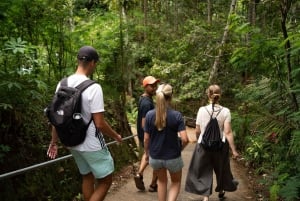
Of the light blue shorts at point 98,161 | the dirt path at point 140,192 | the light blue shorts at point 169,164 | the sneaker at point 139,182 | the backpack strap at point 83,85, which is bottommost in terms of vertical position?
the dirt path at point 140,192

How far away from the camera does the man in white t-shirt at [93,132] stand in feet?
14.4

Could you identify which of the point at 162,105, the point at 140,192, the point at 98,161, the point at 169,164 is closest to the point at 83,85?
the point at 98,161

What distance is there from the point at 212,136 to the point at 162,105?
1.58 metres

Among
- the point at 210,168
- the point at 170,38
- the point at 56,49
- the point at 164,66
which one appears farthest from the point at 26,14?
the point at 170,38

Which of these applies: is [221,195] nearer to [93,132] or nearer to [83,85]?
[93,132]

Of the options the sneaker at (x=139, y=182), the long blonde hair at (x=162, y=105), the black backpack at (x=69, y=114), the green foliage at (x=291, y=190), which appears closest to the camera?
the black backpack at (x=69, y=114)

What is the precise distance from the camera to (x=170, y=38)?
25.8 meters

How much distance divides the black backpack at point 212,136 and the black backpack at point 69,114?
281cm

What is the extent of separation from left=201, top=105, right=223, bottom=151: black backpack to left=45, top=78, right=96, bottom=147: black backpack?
2810 millimetres

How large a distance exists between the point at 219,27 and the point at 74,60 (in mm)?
13641

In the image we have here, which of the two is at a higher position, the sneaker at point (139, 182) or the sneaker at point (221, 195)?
the sneaker at point (139, 182)

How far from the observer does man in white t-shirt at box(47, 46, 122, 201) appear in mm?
4387

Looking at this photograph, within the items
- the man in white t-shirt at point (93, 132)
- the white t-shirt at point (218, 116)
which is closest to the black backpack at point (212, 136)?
the white t-shirt at point (218, 116)

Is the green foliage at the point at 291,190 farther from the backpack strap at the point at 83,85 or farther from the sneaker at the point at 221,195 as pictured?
the backpack strap at the point at 83,85
